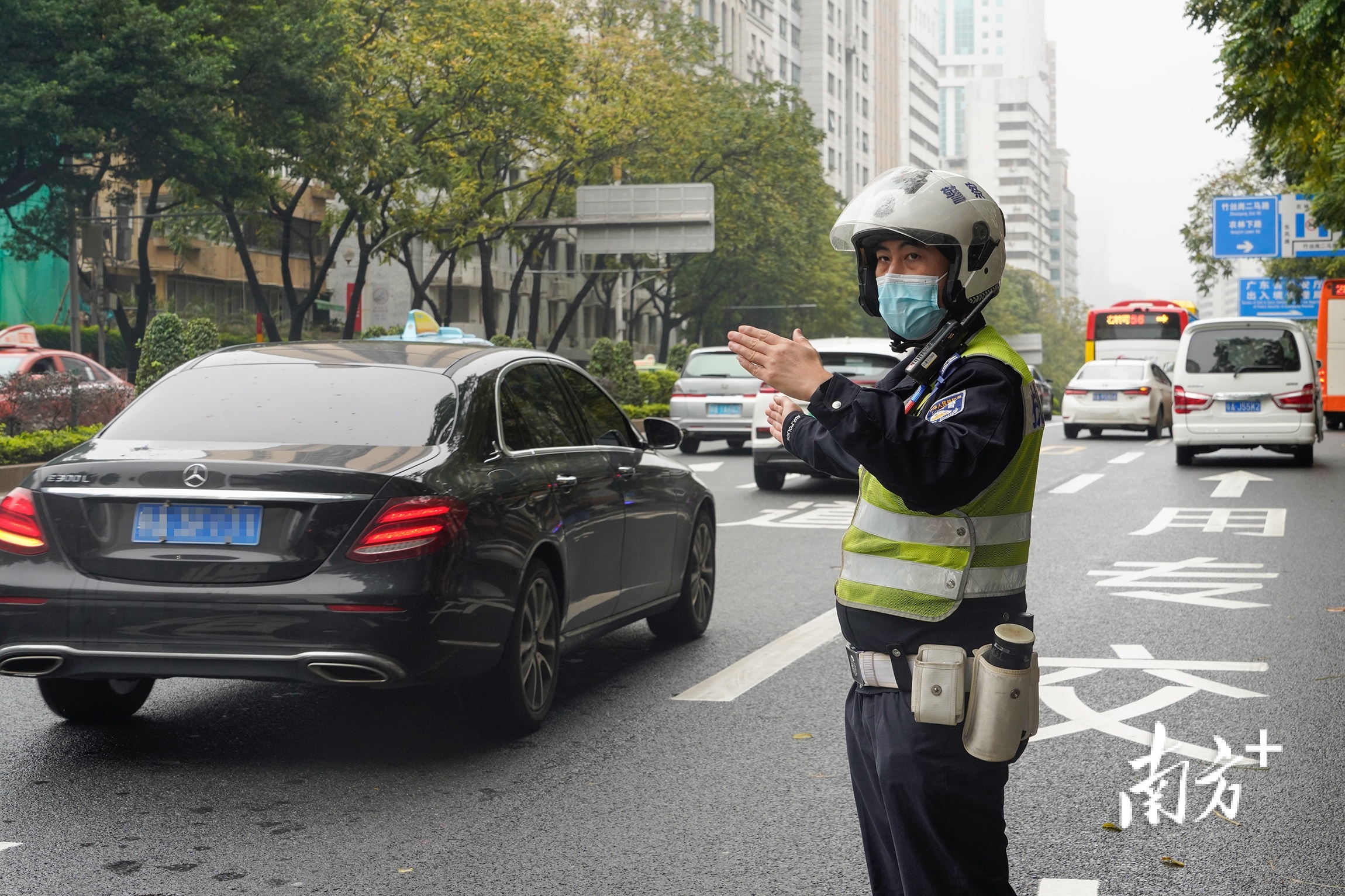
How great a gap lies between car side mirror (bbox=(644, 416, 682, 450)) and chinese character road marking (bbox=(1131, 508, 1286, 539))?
23.1 feet

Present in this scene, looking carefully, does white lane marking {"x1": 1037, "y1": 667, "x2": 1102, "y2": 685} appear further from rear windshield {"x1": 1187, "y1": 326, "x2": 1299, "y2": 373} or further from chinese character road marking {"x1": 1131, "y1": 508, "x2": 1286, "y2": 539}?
rear windshield {"x1": 1187, "y1": 326, "x2": 1299, "y2": 373}

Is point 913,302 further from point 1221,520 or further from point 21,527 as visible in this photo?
point 1221,520

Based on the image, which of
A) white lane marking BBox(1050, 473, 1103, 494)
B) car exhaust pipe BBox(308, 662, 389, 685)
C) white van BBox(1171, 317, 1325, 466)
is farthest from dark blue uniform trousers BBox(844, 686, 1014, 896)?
white van BBox(1171, 317, 1325, 466)

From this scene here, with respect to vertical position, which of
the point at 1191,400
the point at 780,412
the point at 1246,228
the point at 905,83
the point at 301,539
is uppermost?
the point at 905,83

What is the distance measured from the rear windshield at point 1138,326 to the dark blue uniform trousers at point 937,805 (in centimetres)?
4152

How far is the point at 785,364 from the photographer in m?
2.63

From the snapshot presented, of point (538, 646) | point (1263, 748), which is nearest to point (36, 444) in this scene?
point (538, 646)

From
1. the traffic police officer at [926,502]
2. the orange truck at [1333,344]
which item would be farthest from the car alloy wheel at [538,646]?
the orange truck at [1333,344]

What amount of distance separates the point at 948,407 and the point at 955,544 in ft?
0.74

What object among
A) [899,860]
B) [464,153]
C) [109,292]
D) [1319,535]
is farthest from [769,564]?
[109,292]

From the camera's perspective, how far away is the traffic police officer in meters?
2.53

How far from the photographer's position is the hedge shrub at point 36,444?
669 inches

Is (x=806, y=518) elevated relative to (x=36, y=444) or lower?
lower

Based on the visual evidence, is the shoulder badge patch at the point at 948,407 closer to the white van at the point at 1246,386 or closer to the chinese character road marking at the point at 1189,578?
the chinese character road marking at the point at 1189,578
